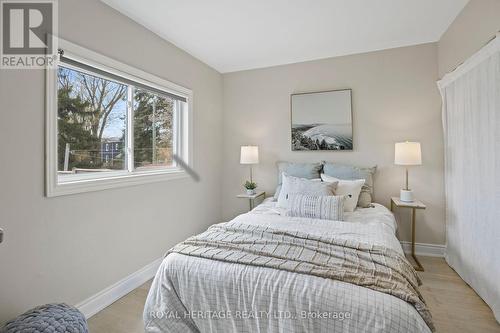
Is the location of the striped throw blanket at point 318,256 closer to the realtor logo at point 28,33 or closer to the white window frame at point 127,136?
the white window frame at point 127,136

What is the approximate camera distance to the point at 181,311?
154cm

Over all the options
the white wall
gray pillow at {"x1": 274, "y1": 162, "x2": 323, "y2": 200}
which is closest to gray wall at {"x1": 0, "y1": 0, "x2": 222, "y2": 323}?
the white wall

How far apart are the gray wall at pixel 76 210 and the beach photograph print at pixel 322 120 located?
1541mm

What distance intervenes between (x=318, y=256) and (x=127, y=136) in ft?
6.72

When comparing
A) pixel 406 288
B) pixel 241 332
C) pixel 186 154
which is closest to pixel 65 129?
pixel 186 154

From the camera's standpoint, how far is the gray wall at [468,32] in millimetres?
1866

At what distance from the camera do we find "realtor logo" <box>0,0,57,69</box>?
1498mm

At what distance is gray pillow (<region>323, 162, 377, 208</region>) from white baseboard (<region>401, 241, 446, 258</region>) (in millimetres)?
740

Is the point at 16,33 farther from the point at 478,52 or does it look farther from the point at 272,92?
the point at 478,52

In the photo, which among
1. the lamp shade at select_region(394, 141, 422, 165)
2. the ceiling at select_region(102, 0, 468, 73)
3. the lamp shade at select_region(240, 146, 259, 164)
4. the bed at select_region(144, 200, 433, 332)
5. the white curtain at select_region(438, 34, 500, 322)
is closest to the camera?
the bed at select_region(144, 200, 433, 332)

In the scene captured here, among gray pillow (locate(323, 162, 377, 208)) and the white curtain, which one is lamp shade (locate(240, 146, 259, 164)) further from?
the white curtain

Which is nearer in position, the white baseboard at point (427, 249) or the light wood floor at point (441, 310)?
the light wood floor at point (441, 310)

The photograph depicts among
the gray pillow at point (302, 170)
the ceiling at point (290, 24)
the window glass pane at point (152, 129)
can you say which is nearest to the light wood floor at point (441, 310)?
the window glass pane at point (152, 129)

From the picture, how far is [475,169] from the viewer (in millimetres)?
2121
